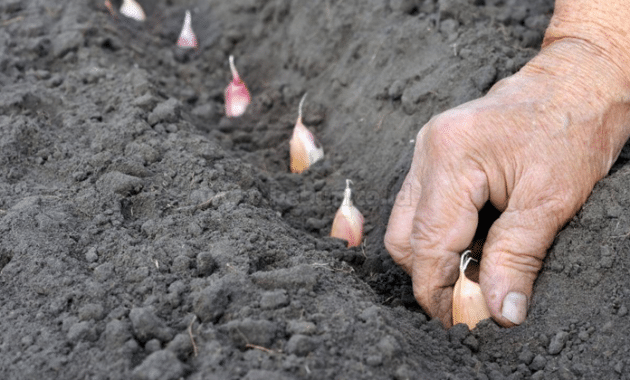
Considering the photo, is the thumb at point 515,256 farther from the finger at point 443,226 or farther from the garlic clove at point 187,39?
the garlic clove at point 187,39

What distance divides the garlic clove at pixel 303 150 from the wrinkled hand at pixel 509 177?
0.91 metres

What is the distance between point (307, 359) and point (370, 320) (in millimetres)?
221

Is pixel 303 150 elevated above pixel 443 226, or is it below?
below

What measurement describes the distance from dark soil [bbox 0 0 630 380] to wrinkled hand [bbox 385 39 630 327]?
8 cm

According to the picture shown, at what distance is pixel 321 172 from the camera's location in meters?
2.85

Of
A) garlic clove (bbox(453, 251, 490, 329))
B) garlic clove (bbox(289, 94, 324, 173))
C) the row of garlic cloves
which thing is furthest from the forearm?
garlic clove (bbox(289, 94, 324, 173))

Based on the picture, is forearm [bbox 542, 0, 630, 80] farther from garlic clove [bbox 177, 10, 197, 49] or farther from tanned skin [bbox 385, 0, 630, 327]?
garlic clove [bbox 177, 10, 197, 49]

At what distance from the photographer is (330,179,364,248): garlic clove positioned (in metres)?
2.39

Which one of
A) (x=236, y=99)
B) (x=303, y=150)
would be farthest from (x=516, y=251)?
(x=236, y=99)

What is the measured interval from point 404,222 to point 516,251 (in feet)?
1.21

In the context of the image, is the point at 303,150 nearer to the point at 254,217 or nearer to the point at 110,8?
the point at 254,217

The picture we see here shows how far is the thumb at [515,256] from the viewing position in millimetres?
1903

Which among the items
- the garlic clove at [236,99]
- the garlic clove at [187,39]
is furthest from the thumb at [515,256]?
the garlic clove at [187,39]

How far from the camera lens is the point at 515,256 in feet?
6.31
